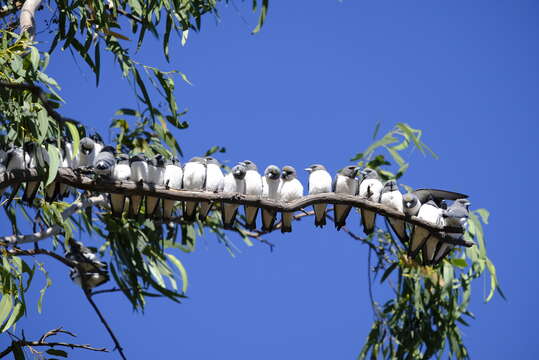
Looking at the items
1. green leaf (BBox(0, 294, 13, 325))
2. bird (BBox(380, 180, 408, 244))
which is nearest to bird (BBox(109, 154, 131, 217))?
green leaf (BBox(0, 294, 13, 325))

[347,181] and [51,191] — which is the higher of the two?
[347,181]

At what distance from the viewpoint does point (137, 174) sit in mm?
3045

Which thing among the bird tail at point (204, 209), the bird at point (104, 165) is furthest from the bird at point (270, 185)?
the bird at point (104, 165)

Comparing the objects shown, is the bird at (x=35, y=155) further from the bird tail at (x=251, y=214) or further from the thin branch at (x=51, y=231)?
the thin branch at (x=51, y=231)

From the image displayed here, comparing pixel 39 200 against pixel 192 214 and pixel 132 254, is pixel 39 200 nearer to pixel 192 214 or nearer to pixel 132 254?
pixel 132 254

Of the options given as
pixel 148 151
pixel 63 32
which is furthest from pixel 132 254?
pixel 63 32

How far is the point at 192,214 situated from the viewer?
3.25 m

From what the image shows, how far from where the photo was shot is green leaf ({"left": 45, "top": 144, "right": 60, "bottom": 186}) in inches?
108

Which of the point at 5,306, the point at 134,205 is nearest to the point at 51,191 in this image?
the point at 134,205

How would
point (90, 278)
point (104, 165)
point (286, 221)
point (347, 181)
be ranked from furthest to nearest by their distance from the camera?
point (90, 278)
point (347, 181)
point (286, 221)
point (104, 165)

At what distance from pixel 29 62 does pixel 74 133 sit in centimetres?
47

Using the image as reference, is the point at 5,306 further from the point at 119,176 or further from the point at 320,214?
the point at 320,214

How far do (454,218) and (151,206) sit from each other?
4.01 ft

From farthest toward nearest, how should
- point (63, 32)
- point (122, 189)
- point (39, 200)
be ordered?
point (39, 200) → point (63, 32) → point (122, 189)
